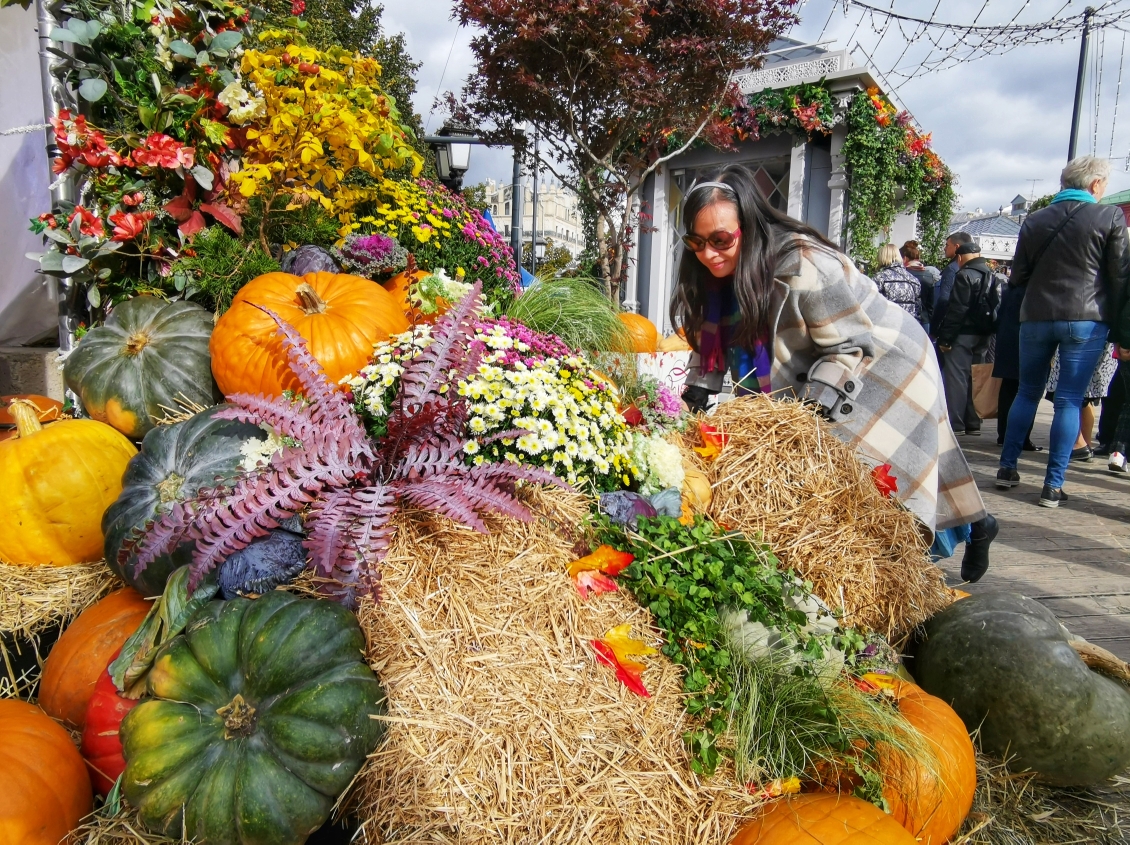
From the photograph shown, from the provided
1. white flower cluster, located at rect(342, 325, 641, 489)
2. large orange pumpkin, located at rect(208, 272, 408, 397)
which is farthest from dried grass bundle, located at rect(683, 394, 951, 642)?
large orange pumpkin, located at rect(208, 272, 408, 397)

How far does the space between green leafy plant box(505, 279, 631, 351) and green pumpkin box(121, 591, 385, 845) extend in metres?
2.73

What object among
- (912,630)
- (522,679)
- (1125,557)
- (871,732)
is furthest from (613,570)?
(1125,557)

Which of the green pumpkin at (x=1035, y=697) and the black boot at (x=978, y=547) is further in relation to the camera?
the black boot at (x=978, y=547)

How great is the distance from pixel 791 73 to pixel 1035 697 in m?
10.5

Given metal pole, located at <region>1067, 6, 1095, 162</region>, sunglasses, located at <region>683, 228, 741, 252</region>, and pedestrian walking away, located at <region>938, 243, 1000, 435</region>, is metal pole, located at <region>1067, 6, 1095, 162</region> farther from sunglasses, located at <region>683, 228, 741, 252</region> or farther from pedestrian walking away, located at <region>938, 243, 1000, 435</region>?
sunglasses, located at <region>683, 228, 741, 252</region>

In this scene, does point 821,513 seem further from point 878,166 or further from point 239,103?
point 878,166

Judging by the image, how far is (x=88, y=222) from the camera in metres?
3.03

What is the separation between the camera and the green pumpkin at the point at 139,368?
2.69 metres

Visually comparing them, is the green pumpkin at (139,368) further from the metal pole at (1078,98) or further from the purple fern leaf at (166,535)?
the metal pole at (1078,98)

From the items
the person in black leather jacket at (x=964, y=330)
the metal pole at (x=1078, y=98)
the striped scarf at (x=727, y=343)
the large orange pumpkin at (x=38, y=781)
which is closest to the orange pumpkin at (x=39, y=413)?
the large orange pumpkin at (x=38, y=781)

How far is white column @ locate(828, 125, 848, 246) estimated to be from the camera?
10219 millimetres

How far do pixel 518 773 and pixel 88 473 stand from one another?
2.00 metres

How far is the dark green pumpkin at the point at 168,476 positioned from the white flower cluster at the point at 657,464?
4.35 feet

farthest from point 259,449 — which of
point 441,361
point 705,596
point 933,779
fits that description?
point 933,779
